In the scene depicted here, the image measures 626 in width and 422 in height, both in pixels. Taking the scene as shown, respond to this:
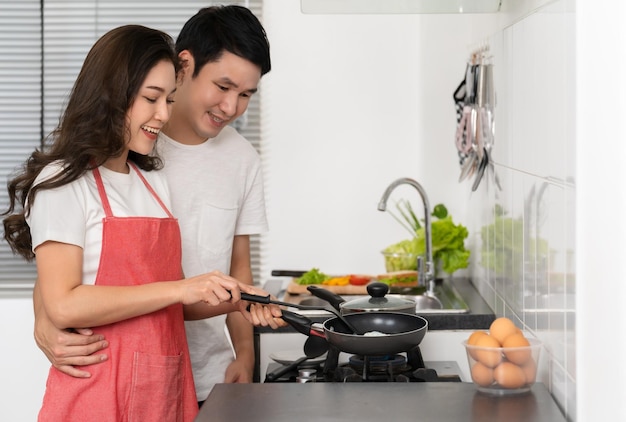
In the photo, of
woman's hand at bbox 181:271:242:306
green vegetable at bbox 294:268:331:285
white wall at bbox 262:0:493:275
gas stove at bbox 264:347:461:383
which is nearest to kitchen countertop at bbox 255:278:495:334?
gas stove at bbox 264:347:461:383

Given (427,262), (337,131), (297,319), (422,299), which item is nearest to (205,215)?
(297,319)

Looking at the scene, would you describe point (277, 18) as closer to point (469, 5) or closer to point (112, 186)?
point (469, 5)

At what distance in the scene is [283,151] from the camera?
11.6ft

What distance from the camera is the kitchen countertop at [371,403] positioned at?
136 cm

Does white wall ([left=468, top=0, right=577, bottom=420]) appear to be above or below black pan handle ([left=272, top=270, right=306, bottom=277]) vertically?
above

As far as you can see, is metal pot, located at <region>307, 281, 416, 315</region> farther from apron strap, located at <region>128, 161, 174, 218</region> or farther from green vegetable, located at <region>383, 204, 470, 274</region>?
green vegetable, located at <region>383, 204, 470, 274</region>

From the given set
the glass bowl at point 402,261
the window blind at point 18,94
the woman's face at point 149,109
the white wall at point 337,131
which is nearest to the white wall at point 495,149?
the white wall at point 337,131

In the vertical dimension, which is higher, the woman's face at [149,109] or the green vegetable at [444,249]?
the woman's face at [149,109]

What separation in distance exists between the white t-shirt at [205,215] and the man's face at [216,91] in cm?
9

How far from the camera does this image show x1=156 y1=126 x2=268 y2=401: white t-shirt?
1.99 metres

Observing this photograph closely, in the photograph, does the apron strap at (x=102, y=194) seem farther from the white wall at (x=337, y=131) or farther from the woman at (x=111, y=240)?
the white wall at (x=337, y=131)

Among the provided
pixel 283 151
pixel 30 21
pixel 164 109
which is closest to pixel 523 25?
pixel 164 109

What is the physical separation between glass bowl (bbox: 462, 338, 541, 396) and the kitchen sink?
782 mm

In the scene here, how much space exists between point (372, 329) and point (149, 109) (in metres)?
0.62
